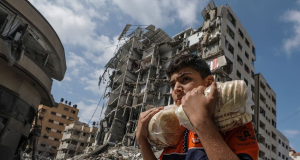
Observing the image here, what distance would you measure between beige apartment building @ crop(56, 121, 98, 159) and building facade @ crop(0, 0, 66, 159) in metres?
41.3

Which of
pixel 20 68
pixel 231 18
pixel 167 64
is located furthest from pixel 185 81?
pixel 167 64

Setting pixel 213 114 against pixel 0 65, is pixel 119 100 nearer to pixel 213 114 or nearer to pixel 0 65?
pixel 0 65

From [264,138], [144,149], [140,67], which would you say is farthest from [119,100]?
[144,149]

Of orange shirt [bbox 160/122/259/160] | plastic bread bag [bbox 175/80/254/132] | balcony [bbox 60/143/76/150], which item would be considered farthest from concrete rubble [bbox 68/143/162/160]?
balcony [bbox 60/143/76/150]

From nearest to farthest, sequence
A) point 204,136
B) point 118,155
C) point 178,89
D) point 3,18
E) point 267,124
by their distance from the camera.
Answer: point 204,136
point 178,89
point 3,18
point 118,155
point 267,124

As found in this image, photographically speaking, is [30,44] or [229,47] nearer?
[30,44]

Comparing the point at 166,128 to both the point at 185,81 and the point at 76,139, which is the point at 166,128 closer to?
the point at 185,81

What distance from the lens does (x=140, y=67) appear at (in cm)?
4162

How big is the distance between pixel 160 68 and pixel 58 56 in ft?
83.0

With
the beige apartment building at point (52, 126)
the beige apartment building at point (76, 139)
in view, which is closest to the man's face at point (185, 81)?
the beige apartment building at point (76, 139)

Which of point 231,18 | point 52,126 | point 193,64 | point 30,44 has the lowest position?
point 193,64

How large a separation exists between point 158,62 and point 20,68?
2923 cm

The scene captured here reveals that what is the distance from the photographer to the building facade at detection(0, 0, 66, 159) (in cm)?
1166

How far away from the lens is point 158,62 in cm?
3972
